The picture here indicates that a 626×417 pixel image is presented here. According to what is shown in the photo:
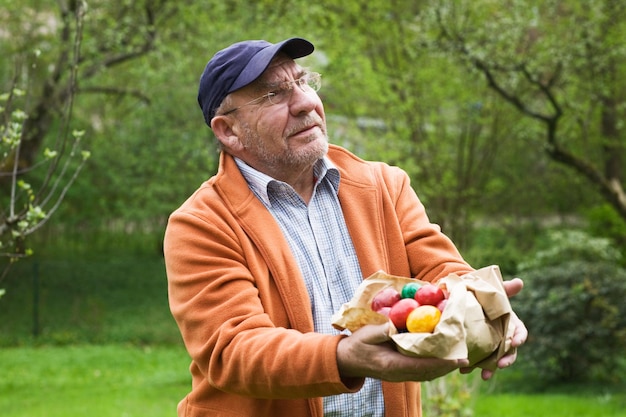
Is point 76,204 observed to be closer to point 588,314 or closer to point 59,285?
point 59,285

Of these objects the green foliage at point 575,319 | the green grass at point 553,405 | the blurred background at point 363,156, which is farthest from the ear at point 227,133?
the green foliage at point 575,319

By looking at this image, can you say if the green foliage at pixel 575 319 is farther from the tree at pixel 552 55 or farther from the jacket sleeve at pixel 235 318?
the jacket sleeve at pixel 235 318

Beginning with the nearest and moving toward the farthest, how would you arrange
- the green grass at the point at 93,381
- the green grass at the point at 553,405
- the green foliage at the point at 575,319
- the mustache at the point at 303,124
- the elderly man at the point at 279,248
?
the elderly man at the point at 279,248
the mustache at the point at 303,124
the green grass at the point at 553,405
the green foliage at the point at 575,319
the green grass at the point at 93,381

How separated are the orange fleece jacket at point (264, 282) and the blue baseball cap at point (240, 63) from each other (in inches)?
9.7

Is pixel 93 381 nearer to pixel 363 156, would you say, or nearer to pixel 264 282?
pixel 363 156

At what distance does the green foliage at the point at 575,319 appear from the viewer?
1103 cm

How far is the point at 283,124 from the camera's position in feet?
9.45

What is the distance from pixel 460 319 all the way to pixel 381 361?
0.71 feet

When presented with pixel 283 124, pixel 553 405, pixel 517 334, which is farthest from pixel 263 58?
pixel 553 405

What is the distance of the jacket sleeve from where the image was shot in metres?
2.36

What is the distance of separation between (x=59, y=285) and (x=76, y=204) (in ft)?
Answer: 7.60

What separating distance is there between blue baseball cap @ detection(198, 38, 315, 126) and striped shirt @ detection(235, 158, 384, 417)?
0.25 m

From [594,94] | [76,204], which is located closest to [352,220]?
[594,94]

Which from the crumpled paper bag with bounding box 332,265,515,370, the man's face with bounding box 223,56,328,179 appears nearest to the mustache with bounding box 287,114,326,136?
the man's face with bounding box 223,56,328,179
